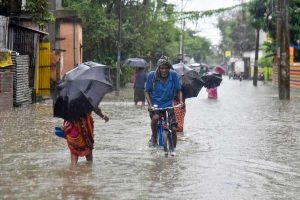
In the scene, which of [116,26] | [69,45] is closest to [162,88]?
[69,45]

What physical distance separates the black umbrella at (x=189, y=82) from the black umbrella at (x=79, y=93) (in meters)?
3.97

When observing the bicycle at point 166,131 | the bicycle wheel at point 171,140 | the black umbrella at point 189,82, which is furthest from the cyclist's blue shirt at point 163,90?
the black umbrella at point 189,82

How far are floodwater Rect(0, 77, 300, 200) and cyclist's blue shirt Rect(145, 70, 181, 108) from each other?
0.85 metres

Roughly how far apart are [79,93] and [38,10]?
41.0 ft

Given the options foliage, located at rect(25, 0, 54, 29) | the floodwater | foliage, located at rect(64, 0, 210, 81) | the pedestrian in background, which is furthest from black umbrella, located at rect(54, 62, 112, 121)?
foliage, located at rect(64, 0, 210, 81)

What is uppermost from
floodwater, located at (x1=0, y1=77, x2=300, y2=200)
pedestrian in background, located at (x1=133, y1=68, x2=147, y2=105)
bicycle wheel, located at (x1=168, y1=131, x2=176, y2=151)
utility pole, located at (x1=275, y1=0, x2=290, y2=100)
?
utility pole, located at (x1=275, y1=0, x2=290, y2=100)

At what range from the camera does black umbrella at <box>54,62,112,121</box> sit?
30.0 feet

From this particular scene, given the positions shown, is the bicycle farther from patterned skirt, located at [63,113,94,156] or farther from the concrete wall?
the concrete wall

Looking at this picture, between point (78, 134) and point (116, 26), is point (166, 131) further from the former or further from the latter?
point (116, 26)

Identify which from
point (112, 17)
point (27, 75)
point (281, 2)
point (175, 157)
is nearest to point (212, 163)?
point (175, 157)

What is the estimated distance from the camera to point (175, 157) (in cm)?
1026

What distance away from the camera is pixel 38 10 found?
69.2 ft

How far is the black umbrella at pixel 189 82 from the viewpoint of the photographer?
13266 millimetres

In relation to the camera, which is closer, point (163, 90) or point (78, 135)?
point (78, 135)
